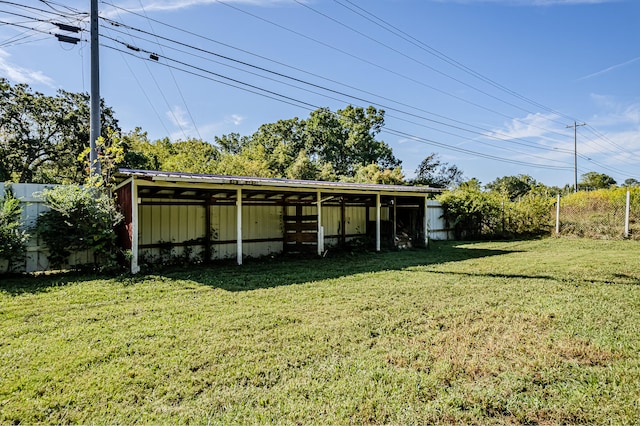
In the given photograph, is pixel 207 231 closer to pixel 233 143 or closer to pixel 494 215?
pixel 494 215

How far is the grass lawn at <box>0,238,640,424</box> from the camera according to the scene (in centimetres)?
205

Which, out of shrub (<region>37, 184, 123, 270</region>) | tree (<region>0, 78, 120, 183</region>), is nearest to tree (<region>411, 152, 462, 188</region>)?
tree (<region>0, 78, 120, 183</region>)

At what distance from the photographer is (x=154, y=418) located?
1.95 m

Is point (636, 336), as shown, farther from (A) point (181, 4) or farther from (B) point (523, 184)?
(B) point (523, 184)

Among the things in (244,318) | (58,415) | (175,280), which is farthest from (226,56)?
(58,415)

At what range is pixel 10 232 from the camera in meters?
5.71

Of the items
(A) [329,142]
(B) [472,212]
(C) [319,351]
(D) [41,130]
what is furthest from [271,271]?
(A) [329,142]

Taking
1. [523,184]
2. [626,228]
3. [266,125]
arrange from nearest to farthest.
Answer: [626,228]
[266,125]
[523,184]

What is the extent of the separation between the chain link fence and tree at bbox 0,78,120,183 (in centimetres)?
2102

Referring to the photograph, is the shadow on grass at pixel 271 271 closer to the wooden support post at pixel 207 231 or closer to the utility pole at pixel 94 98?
the wooden support post at pixel 207 231

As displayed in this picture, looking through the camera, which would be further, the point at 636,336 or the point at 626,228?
the point at 626,228

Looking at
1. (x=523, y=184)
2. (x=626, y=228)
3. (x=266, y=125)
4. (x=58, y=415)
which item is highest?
(x=266, y=125)

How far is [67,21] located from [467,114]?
16882mm

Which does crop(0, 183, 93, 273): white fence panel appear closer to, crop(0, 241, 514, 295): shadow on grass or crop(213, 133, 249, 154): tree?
crop(0, 241, 514, 295): shadow on grass
